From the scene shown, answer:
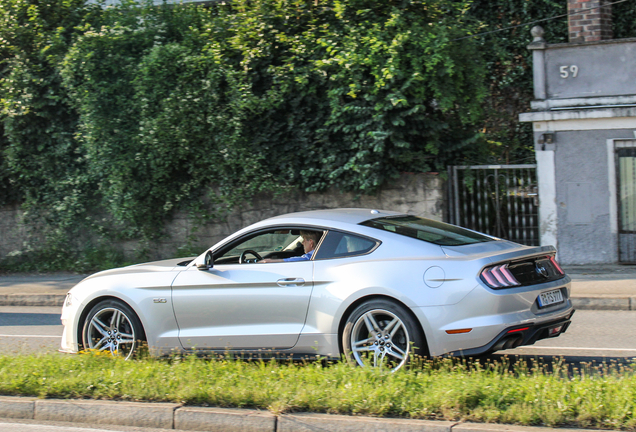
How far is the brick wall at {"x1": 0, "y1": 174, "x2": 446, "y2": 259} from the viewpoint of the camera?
12750 millimetres

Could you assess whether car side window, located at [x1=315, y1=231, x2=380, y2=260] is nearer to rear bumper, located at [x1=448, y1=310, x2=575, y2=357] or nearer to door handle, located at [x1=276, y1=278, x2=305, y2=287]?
door handle, located at [x1=276, y1=278, x2=305, y2=287]

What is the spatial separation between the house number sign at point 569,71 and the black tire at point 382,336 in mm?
8709

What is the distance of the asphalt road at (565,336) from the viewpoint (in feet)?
21.2

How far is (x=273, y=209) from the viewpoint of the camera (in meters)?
13.6

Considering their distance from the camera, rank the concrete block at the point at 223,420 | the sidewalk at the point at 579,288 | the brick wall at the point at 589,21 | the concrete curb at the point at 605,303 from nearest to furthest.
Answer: the concrete block at the point at 223,420 < the concrete curb at the point at 605,303 < the sidewalk at the point at 579,288 < the brick wall at the point at 589,21

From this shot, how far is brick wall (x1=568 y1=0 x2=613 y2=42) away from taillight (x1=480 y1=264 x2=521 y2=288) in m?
9.24

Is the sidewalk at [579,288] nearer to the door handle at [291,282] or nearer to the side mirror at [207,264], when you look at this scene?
the door handle at [291,282]

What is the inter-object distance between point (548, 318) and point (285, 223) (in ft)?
7.77

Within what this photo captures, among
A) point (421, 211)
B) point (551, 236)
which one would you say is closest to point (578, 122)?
point (551, 236)

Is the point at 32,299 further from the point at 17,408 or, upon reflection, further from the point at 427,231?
the point at 427,231

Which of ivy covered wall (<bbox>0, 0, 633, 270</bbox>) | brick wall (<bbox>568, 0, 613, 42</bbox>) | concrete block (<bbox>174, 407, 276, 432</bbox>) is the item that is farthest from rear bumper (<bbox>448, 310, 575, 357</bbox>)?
brick wall (<bbox>568, 0, 613, 42</bbox>)

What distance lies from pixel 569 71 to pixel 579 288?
442cm

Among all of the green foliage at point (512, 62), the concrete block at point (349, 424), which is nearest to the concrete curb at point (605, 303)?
the concrete block at point (349, 424)

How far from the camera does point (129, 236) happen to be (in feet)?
46.1
